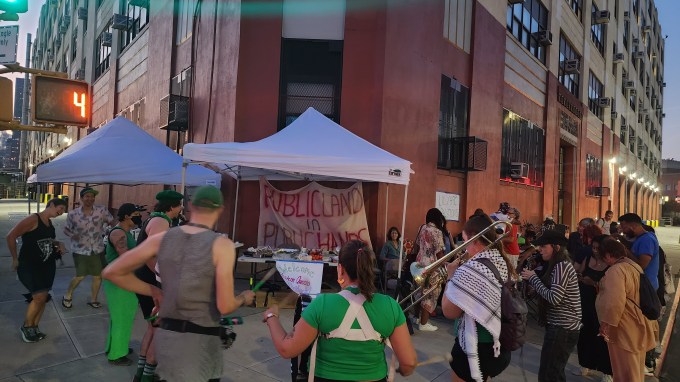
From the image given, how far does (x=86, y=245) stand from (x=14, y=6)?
3566mm

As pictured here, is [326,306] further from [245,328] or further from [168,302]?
[245,328]

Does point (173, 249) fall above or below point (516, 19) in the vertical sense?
below

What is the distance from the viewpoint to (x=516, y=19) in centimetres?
1605

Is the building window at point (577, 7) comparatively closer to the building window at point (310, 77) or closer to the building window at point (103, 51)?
the building window at point (310, 77)

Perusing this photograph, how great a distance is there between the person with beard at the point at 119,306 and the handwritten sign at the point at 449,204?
812 cm

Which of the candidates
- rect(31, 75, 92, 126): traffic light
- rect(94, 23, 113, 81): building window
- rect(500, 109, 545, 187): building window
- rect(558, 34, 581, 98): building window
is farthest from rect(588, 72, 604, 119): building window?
rect(31, 75, 92, 126): traffic light

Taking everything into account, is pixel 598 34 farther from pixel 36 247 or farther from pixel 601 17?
pixel 36 247

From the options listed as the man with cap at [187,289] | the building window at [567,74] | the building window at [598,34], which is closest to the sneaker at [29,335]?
the man with cap at [187,289]

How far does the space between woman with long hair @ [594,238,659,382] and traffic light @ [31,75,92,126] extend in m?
5.90

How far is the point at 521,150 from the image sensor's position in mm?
16344

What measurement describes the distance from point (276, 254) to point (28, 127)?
4173mm

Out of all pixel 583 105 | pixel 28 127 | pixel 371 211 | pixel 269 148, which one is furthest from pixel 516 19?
pixel 28 127

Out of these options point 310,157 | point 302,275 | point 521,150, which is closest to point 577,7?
point 521,150

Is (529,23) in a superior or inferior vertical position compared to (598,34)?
inferior
